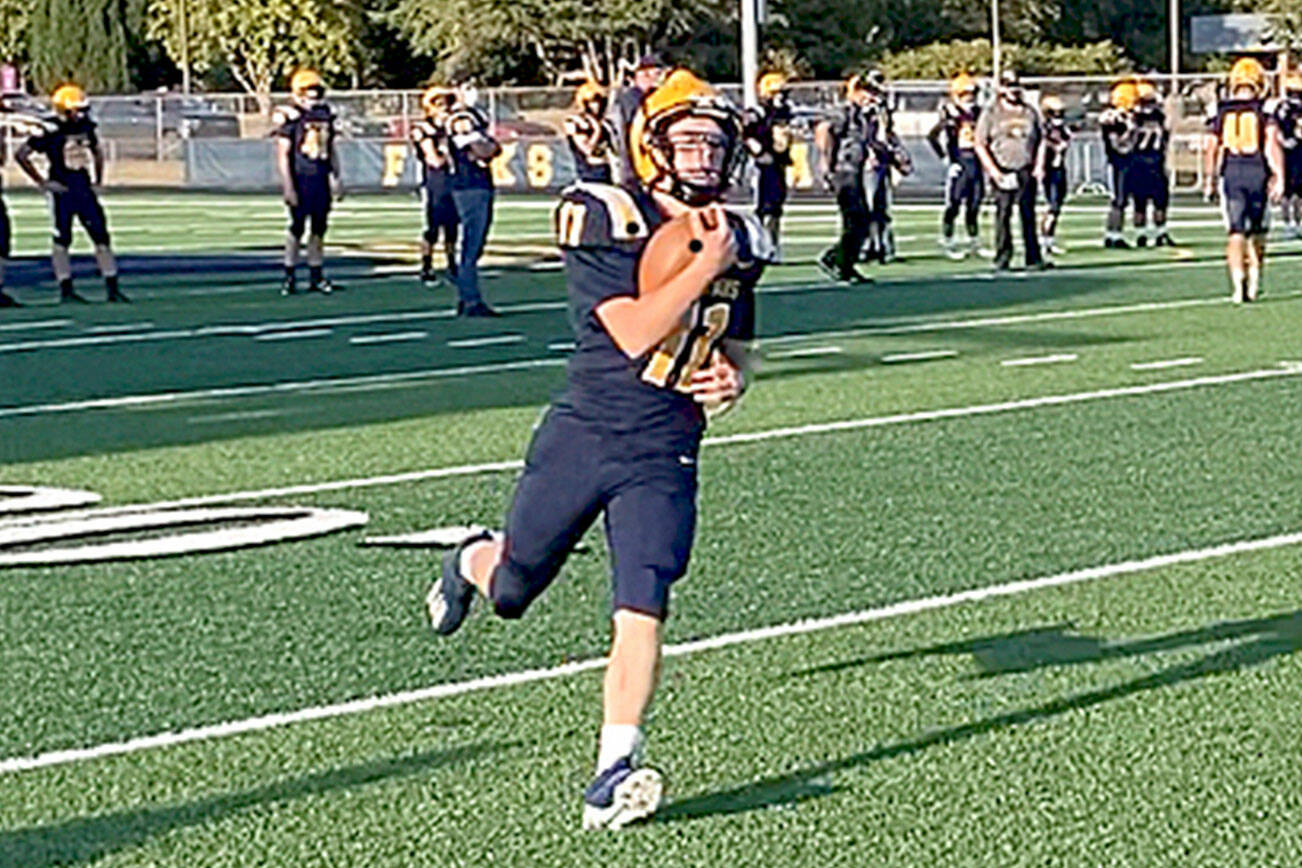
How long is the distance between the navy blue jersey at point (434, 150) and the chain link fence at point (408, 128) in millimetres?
17656

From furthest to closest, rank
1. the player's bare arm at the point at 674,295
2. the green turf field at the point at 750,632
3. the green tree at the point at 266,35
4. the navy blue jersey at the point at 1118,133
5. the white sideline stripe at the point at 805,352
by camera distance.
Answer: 1. the green tree at the point at 266,35
2. the navy blue jersey at the point at 1118,133
3. the white sideline stripe at the point at 805,352
4. the green turf field at the point at 750,632
5. the player's bare arm at the point at 674,295

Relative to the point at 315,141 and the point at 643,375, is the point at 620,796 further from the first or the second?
the point at 315,141

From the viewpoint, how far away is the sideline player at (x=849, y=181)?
23562mm

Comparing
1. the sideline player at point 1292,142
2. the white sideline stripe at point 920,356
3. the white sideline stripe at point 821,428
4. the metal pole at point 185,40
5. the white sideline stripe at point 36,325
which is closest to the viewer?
the white sideline stripe at point 821,428

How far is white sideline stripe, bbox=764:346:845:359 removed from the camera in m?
17.6

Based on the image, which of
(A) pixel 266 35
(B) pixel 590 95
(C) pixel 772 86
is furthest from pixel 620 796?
(A) pixel 266 35

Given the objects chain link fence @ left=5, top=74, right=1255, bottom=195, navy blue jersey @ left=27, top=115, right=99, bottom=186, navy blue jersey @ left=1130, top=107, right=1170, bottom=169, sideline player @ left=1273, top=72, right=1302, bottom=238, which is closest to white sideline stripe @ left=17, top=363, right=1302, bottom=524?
navy blue jersey @ left=27, top=115, right=99, bottom=186

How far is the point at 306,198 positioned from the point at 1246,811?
16493 millimetres

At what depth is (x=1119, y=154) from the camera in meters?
27.8

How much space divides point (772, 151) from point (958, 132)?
Answer: 3481 mm

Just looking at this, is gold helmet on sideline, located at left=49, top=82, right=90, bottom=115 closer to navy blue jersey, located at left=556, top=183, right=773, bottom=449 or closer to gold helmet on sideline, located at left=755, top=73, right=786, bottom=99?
gold helmet on sideline, located at left=755, top=73, right=786, bottom=99

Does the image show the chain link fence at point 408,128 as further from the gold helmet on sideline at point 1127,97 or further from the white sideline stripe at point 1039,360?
the white sideline stripe at point 1039,360

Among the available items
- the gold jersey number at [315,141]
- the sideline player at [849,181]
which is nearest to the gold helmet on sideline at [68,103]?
the gold jersey number at [315,141]

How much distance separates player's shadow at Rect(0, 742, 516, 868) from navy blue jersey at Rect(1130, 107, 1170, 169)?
2147 cm
